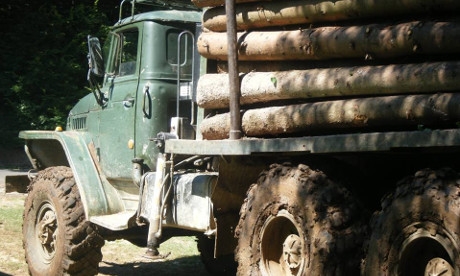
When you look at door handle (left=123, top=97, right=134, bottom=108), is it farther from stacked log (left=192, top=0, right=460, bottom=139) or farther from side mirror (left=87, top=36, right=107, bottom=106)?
stacked log (left=192, top=0, right=460, bottom=139)

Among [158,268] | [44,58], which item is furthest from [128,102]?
[44,58]

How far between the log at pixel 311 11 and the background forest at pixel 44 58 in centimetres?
1368

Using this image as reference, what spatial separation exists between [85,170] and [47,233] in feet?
2.73

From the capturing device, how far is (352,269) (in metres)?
5.09

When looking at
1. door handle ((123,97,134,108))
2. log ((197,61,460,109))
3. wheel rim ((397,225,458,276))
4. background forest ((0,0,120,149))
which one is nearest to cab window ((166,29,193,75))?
door handle ((123,97,134,108))

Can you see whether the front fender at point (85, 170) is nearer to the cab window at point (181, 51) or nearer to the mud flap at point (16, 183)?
the mud flap at point (16, 183)

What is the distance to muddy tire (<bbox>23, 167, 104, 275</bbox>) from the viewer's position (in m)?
8.10

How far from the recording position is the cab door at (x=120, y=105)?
8.08 metres

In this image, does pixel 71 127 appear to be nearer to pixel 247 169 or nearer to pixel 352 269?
pixel 247 169

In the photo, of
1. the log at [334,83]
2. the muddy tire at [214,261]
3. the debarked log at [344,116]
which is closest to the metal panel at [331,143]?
the debarked log at [344,116]

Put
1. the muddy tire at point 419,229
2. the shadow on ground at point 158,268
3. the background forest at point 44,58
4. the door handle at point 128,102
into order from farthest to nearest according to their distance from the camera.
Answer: the background forest at point 44,58 → the shadow on ground at point 158,268 → the door handle at point 128,102 → the muddy tire at point 419,229

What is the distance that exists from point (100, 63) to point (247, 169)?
2804 millimetres

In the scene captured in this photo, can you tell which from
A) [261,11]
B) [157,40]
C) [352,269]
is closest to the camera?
[352,269]

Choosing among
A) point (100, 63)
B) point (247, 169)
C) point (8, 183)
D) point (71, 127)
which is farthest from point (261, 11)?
point (8, 183)
